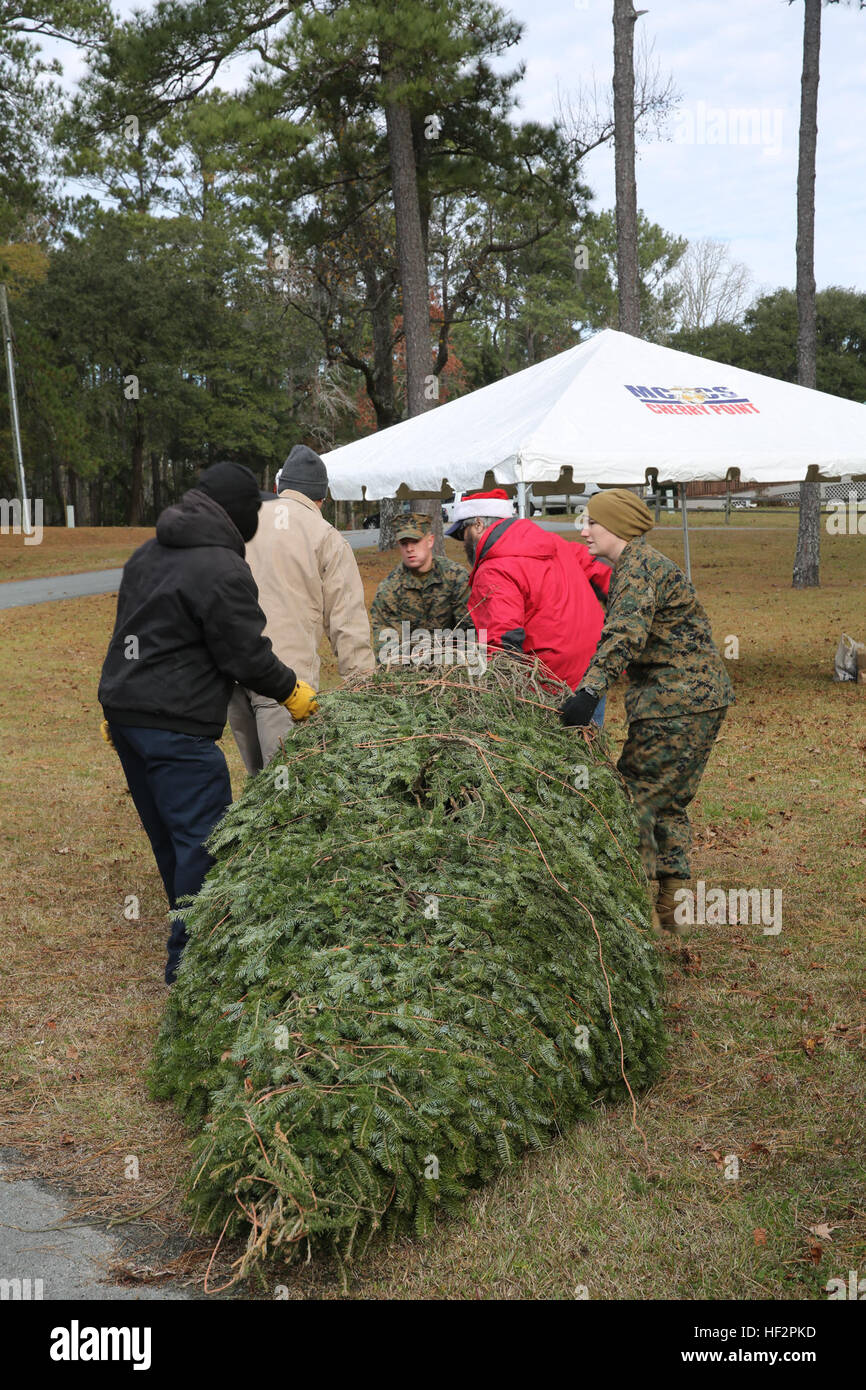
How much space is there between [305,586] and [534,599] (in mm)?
1021

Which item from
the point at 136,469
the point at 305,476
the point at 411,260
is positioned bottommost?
the point at 305,476

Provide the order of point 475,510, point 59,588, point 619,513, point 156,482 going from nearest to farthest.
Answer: point 619,513
point 475,510
point 59,588
point 156,482

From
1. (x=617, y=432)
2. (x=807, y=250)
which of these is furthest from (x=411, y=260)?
(x=617, y=432)

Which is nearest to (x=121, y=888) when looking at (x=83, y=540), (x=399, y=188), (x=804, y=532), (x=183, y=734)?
(x=183, y=734)

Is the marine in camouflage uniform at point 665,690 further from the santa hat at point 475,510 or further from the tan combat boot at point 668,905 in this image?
the santa hat at point 475,510

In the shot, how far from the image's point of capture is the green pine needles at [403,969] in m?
Answer: 2.98

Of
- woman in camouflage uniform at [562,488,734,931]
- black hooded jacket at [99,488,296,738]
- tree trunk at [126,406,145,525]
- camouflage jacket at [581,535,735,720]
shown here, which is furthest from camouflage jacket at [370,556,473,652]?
tree trunk at [126,406,145,525]

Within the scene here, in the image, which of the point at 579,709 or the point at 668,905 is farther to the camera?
the point at 668,905

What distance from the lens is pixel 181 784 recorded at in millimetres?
4301

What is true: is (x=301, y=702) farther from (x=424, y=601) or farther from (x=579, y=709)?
(x=424, y=601)

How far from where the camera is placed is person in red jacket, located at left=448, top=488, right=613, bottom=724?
17.3 ft

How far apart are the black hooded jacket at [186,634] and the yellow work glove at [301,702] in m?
0.03
